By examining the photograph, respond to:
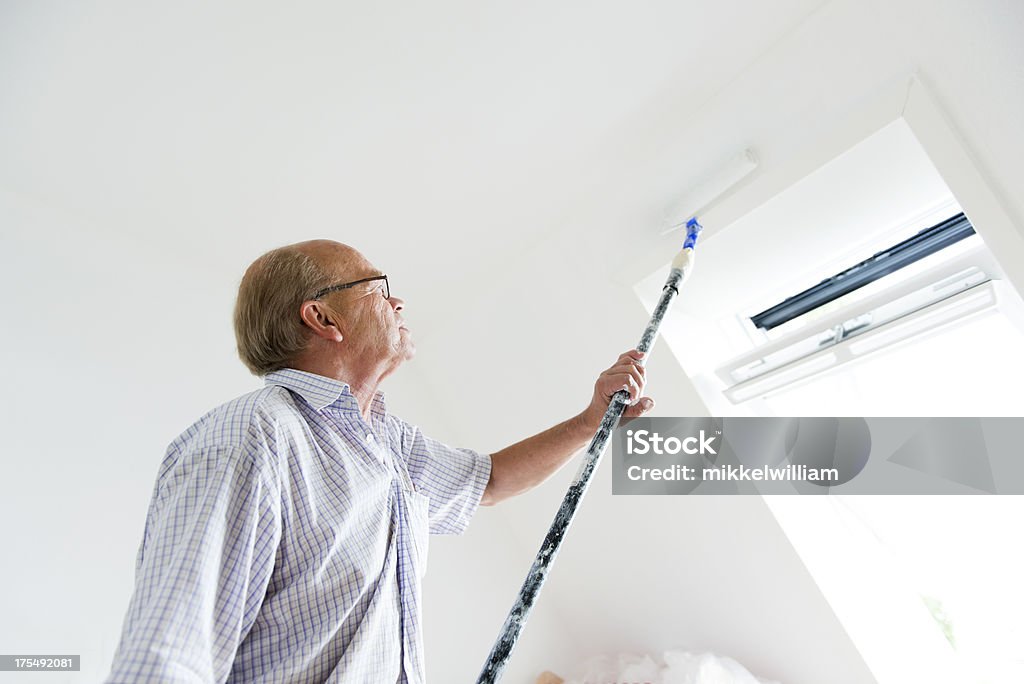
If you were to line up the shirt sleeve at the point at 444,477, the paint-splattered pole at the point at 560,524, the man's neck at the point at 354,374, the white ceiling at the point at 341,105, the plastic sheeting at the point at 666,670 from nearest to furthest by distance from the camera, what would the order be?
1. the paint-splattered pole at the point at 560,524
2. the man's neck at the point at 354,374
3. the shirt sleeve at the point at 444,477
4. the white ceiling at the point at 341,105
5. the plastic sheeting at the point at 666,670

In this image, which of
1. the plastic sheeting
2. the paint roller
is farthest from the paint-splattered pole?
the plastic sheeting

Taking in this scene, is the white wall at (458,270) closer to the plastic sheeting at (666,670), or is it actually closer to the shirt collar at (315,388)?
the plastic sheeting at (666,670)

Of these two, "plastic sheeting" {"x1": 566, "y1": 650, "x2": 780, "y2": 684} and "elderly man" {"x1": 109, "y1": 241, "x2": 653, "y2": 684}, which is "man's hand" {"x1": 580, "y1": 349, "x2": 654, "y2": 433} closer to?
"elderly man" {"x1": 109, "y1": 241, "x2": 653, "y2": 684}

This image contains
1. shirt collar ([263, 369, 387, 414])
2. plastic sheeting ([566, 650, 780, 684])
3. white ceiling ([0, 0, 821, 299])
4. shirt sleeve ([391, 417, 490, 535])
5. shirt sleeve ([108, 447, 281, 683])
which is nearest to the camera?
shirt sleeve ([108, 447, 281, 683])

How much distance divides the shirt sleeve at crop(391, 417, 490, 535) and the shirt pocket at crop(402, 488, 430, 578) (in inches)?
3.3

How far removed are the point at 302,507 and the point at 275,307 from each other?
1.57ft

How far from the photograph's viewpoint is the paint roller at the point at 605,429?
36.2 inches

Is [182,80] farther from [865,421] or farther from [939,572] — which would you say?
[939,572]

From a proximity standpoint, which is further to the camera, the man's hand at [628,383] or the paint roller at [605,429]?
the man's hand at [628,383]

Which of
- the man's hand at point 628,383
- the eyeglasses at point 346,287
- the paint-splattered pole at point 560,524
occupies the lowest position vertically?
the paint-splattered pole at point 560,524

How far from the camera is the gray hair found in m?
1.25

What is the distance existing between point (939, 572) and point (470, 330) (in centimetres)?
190

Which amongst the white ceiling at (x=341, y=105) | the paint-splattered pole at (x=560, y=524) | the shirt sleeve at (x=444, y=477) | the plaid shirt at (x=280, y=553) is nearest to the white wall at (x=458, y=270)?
the white ceiling at (x=341, y=105)

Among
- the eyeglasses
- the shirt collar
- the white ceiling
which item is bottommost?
the shirt collar
